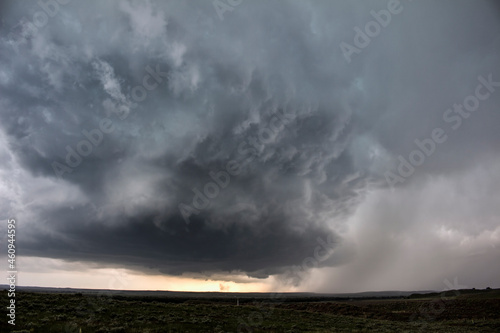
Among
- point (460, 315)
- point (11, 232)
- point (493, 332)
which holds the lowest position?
point (460, 315)

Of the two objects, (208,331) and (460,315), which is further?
(460,315)

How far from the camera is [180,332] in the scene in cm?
2523

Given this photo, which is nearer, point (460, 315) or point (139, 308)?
point (139, 308)

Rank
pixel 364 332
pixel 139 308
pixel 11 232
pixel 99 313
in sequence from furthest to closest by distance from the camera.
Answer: pixel 139 308 → pixel 364 332 → pixel 99 313 → pixel 11 232

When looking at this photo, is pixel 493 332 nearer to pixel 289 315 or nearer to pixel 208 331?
pixel 289 315

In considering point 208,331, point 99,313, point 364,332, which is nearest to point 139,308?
point 99,313

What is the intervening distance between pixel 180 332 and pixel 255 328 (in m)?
8.80

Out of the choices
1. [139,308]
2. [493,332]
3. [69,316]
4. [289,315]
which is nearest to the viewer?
[69,316]

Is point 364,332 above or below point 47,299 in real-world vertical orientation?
below

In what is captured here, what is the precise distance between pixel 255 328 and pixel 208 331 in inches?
243

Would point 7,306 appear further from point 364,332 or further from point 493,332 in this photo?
point 493,332

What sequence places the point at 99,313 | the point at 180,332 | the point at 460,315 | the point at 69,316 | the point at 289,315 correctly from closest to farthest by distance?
1. the point at 180,332
2. the point at 69,316
3. the point at 99,313
4. the point at 289,315
5. the point at 460,315

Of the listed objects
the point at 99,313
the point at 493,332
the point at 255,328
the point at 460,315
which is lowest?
the point at 460,315

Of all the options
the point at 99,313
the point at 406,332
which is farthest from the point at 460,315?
the point at 99,313
